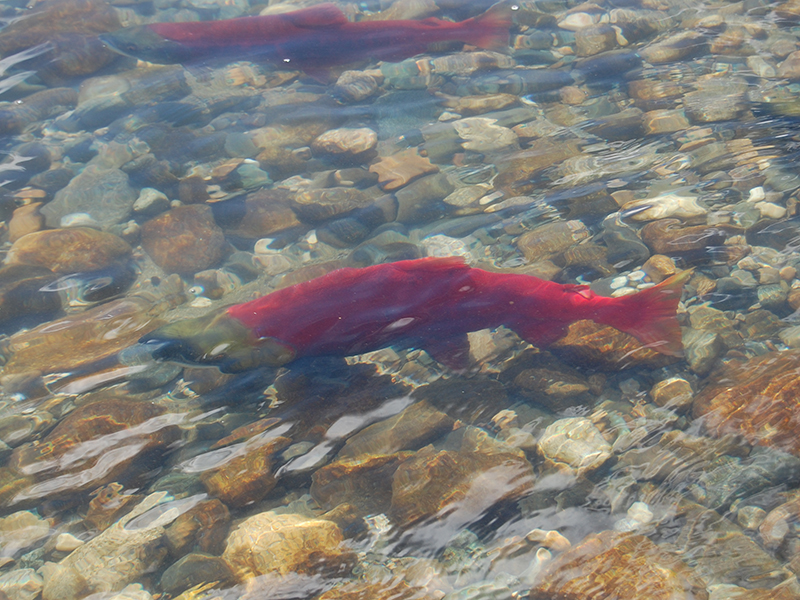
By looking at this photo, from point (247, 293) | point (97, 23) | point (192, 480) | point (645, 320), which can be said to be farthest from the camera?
point (97, 23)

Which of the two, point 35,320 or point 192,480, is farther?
point 35,320

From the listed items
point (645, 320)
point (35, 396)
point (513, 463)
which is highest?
point (35, 396)

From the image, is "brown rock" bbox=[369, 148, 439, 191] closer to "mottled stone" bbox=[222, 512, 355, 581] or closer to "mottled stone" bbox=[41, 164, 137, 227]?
"mottled stone" bbox=[41, 164, 137, 227]

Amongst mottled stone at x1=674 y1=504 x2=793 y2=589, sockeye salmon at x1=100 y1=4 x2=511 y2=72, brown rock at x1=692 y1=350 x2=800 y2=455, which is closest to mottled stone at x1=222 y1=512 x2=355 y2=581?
mottled stone at x1=674 y1=504 x2=793 y2=589

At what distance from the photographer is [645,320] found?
3.56m

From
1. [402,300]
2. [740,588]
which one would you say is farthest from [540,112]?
[740,588]

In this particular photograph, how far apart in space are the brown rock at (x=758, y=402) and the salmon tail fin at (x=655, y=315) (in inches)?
14.4

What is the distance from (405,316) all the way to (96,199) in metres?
3.51

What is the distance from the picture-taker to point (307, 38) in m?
6.68

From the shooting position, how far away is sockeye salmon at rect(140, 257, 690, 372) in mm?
3557

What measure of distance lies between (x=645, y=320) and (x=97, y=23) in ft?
26.7

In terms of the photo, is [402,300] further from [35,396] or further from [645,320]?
[35,396]

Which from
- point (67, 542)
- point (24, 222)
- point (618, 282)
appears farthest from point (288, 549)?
point (24, 222)

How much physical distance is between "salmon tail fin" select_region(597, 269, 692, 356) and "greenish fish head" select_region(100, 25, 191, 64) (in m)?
6.20
